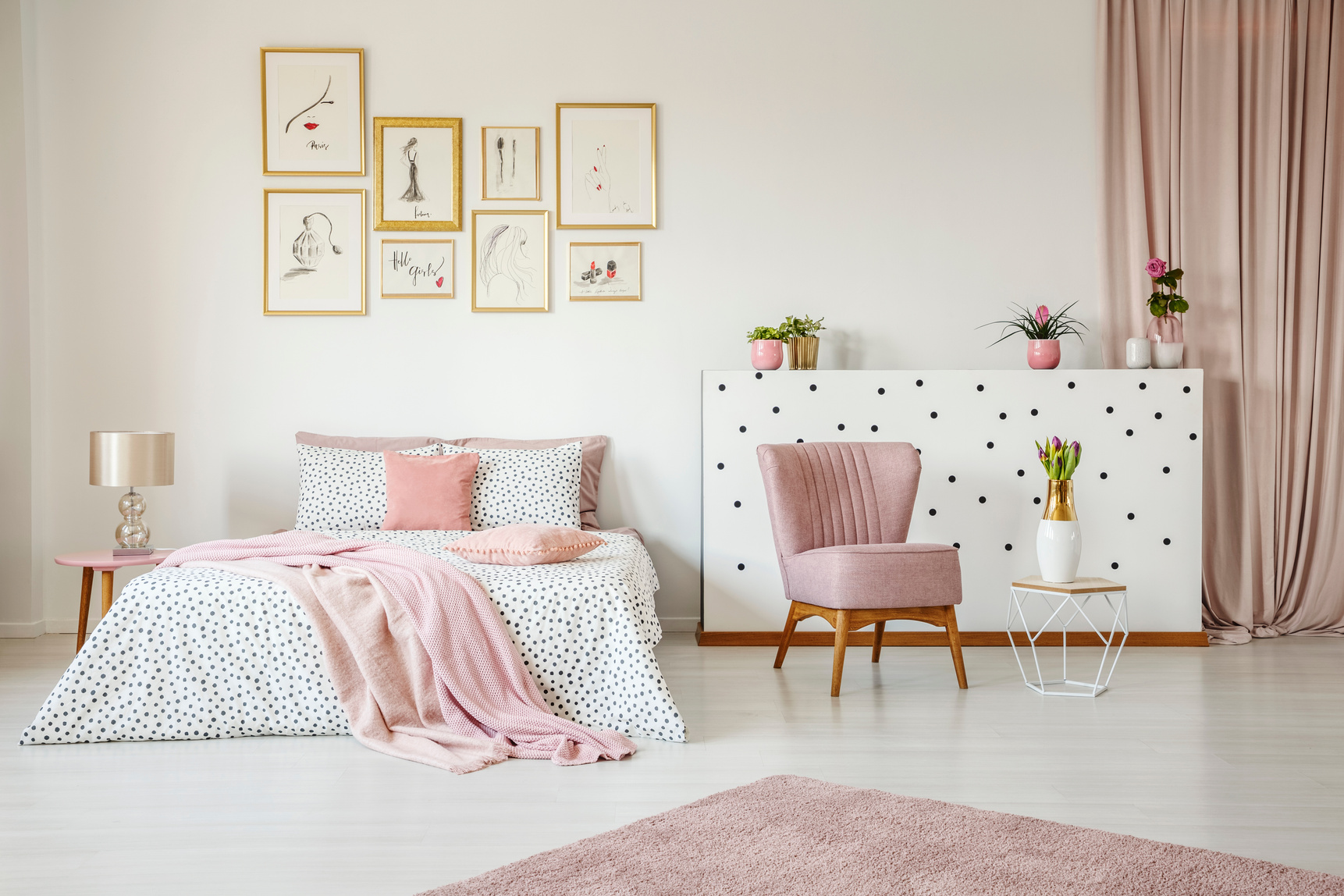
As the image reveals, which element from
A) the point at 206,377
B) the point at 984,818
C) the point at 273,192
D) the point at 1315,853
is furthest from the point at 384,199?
the point at 1315,853

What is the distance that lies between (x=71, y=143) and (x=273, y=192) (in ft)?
2.95

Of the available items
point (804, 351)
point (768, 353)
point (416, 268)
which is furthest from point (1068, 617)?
point (416, 268)

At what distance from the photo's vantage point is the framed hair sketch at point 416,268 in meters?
4.42

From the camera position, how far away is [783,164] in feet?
14.5

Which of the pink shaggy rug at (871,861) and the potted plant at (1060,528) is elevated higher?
the potted plant at (1060,528)

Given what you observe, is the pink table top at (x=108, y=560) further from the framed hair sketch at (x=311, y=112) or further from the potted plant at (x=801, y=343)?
the potted plant at (x=801, y=343)

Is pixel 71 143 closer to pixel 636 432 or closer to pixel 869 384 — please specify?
pixel 636 432

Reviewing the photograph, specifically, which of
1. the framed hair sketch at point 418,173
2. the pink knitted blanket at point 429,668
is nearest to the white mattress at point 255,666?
the pink knitted blanket at point 429,668

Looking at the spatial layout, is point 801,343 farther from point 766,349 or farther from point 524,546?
point 524,546

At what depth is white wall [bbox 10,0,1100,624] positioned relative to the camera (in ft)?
14.3

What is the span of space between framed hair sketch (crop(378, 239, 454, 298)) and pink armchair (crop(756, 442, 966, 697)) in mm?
1727

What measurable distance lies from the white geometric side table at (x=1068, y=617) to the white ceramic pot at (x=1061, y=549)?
0.04 meters

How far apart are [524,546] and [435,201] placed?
2.03 meters

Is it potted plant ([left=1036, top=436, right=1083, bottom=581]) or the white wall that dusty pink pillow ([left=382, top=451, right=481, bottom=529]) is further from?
potted plant ([left=1036, top=436, right=1083, bottom=581])
